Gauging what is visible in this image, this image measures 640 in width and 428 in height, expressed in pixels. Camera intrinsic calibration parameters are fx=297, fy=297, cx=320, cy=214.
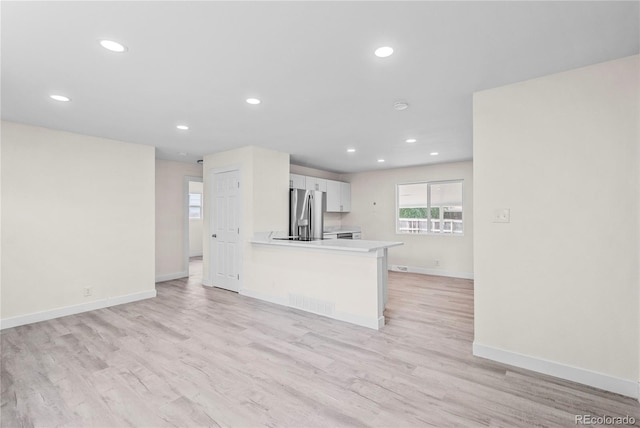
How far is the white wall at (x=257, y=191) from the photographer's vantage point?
4.70 meters

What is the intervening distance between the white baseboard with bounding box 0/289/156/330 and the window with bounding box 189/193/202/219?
5.32 m

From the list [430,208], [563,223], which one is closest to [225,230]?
[430,208]

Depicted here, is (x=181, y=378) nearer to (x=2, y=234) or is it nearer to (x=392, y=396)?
(x=392, y=396)

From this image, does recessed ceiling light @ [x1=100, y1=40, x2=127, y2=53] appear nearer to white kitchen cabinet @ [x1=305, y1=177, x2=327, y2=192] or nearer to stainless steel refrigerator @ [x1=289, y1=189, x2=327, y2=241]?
stainless steel refrigerator @ [x1=289, y1=189, x2=327, y2=241]

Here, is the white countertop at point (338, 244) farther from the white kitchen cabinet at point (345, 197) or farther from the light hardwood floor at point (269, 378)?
the white kitchen cabinet at point (345, 197)

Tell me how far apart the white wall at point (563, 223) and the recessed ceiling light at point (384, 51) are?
1.15 meters

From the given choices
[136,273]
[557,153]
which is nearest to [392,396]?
[557,153]

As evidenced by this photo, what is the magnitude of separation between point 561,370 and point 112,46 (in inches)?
157

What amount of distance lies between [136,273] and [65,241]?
1.02m

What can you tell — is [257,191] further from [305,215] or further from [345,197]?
[345,197]

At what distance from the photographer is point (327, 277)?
383cm

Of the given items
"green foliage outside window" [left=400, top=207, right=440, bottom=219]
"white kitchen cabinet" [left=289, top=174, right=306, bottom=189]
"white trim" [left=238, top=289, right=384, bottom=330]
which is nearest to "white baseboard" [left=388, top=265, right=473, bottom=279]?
"green foliage outside window" [left=400, top=207, right=440, bottom=219]

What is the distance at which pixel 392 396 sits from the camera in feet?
6.92

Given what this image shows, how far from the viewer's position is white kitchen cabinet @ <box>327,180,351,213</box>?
23.1 ft
